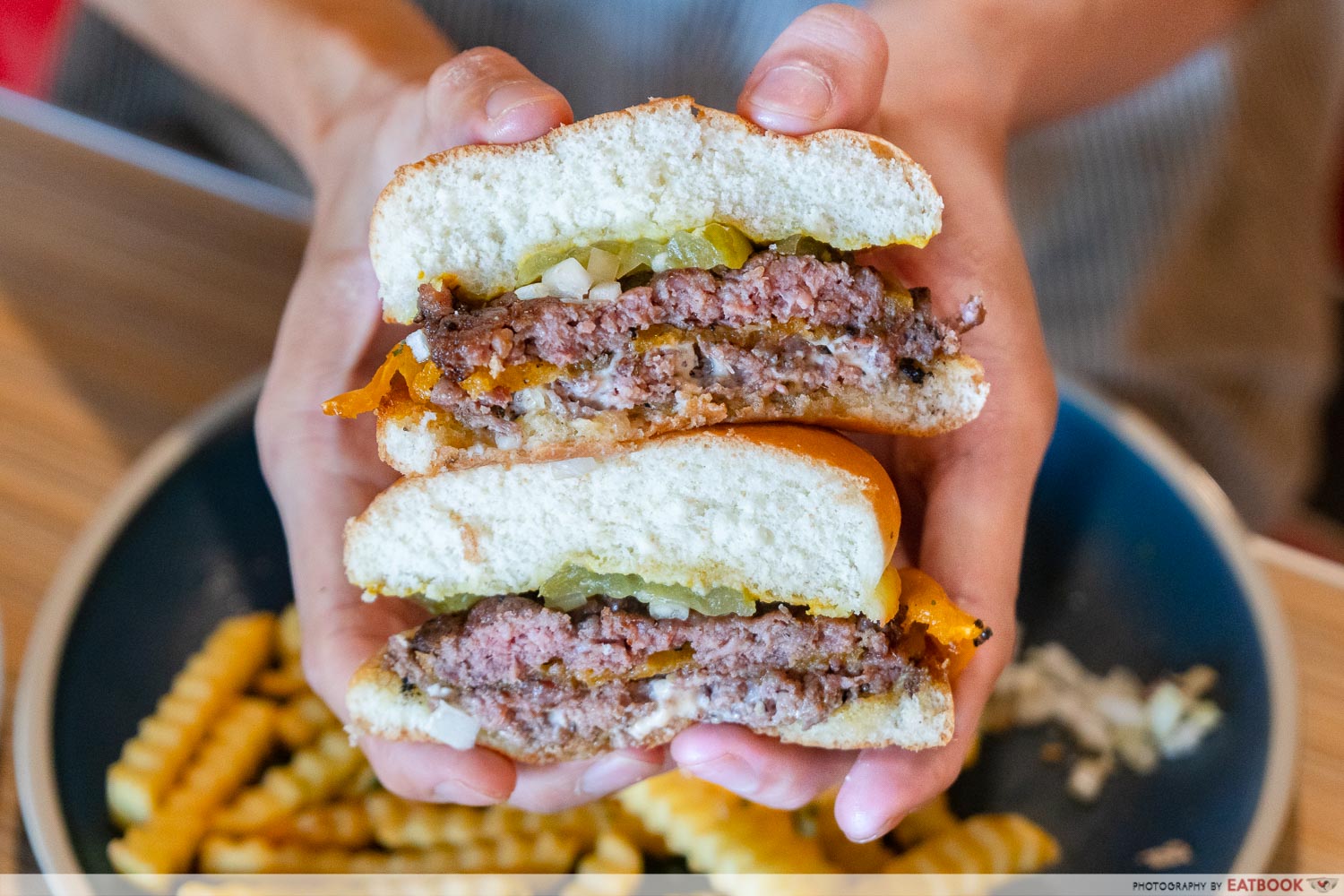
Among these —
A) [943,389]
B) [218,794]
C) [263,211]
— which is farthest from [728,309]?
[263,211]

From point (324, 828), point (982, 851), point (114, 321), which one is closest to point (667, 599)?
point (982, 851)

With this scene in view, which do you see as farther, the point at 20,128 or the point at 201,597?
the point at 20,128

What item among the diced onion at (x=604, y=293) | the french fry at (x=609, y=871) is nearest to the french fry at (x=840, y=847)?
the french fry at (x=609, y=871)

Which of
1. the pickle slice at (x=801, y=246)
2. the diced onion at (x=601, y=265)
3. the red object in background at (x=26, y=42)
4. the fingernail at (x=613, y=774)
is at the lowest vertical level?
the fingernail at (x=613, y=774)

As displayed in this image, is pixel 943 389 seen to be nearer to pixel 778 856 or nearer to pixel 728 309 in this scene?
pixel 728 309

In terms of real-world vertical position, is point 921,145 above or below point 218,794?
above

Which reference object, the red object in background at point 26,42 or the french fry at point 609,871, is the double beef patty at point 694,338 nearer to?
the french fry at point 609,871

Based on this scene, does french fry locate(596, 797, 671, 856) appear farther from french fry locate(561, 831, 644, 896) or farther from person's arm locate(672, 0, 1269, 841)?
person's arm locate(672, 0, 1269, 841)
